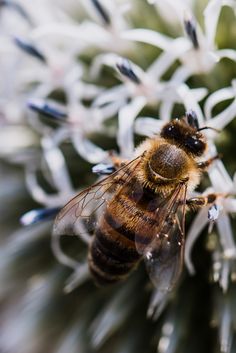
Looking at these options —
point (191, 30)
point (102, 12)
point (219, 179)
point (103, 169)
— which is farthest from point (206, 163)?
point (102, 12)

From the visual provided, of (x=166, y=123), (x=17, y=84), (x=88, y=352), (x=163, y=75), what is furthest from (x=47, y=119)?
(x=88, y=352)

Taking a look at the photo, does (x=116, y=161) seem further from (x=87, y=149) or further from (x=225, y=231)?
(x=225, y=231)

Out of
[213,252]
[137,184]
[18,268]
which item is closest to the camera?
[137,184]

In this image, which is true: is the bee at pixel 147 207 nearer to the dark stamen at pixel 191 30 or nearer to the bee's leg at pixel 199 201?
the bee's leg at pixel 199 201

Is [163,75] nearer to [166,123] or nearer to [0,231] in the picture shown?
[166,123]

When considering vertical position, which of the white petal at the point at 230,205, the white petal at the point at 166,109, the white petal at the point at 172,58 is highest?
the white petal at the point at 172,58

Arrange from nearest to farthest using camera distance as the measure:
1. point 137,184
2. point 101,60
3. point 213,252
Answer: point 137,184
point 213,252
point 101,60

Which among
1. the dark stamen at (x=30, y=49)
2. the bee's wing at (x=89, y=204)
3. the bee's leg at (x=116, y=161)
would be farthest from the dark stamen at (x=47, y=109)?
the bee's wing at (x=89, y=204)
